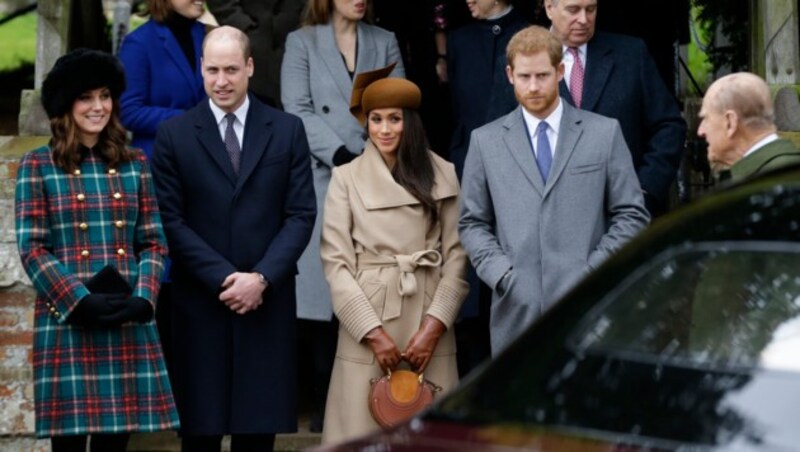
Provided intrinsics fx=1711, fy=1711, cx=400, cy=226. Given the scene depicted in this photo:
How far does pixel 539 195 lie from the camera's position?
6969 millimetres

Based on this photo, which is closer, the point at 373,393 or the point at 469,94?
the point at 373,393

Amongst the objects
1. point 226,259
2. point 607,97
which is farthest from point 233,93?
point 607,97

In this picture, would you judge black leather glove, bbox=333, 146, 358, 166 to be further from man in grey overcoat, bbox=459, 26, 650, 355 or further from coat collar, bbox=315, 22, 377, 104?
man in grey overcoat, bbox=459, 26, 650, 355

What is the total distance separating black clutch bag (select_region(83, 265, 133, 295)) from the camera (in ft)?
21.9

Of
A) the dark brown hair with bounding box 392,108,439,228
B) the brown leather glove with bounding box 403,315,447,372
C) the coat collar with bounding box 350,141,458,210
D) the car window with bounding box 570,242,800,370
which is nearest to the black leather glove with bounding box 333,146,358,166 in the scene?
the coat collar with bounding box 350,141,458,210

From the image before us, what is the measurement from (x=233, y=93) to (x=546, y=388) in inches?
143

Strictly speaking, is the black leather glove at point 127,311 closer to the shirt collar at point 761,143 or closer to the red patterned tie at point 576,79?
the red patterned tie at point 576,79

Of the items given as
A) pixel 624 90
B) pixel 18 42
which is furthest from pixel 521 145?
pixel 18 42

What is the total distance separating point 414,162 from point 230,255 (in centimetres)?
91

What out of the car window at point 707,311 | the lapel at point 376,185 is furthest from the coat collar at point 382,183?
the car window at point 707,311

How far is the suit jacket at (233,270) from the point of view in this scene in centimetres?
723

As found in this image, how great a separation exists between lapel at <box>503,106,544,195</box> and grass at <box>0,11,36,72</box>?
6.24 m

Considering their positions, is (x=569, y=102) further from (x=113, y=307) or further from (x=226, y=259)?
(x=113, y=307)

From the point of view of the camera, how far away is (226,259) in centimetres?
723
